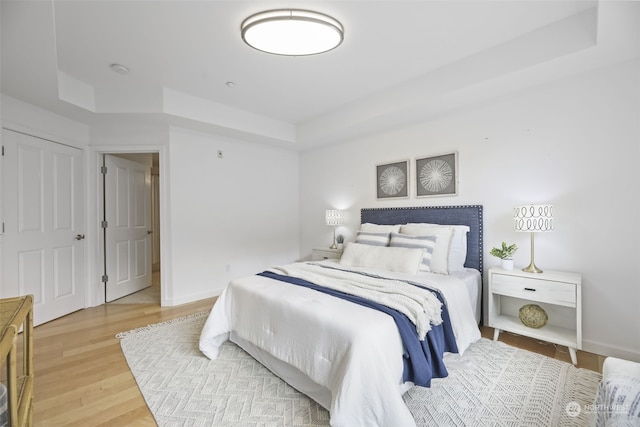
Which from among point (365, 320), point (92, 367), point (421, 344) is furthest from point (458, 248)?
point (92, 367)

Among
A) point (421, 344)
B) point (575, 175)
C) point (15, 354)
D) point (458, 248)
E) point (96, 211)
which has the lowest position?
point (421, 344)

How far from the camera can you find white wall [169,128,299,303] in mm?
3770

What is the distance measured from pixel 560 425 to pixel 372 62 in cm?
286

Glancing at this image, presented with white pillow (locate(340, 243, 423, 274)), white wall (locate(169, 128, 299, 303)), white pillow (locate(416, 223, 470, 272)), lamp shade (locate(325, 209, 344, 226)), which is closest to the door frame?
white wall (locate(169, 128, 299, 303))

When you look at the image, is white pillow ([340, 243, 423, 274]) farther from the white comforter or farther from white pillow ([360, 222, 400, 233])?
white pillow ([360, 222, 400, 233])

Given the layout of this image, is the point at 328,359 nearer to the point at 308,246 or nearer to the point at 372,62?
the point at 372,62

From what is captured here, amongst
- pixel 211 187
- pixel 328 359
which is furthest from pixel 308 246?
pixel 328 359

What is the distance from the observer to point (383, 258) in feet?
9.61

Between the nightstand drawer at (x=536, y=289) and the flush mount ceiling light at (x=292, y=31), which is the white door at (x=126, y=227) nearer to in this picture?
the flush mount ceiling light at (x=292, y=31)

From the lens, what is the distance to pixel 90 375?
2.14m

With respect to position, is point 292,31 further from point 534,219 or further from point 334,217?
point 334,217

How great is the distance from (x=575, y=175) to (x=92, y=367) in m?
4.17

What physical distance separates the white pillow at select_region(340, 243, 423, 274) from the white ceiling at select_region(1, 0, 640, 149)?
150 centimetres

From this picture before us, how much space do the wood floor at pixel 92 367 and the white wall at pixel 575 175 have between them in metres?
0.47
